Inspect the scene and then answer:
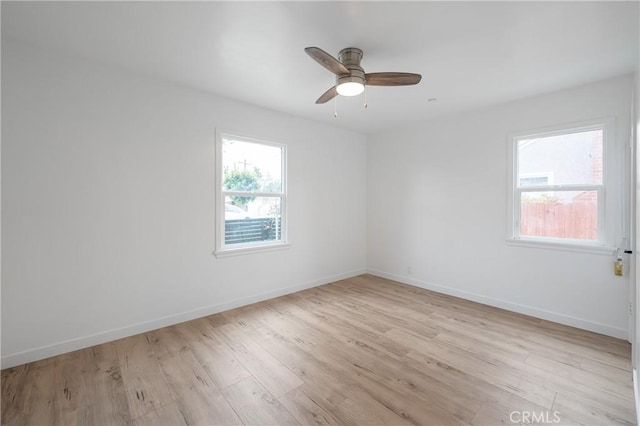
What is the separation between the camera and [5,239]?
85.9 inches

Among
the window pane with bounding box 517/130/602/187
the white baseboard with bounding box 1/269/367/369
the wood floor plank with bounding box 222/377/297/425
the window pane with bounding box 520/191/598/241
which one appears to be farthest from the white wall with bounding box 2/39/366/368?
the window pane with bounding box 520/191/598/241

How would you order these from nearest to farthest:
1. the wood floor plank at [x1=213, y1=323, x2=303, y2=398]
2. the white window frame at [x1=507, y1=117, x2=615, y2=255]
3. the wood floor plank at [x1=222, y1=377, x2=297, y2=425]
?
the wood floor plank at [x1=222, y1=377, x2=297, y2=425]
the wood floor plank at [x1=213, y1=323, x2=303, y2=398]
the white window frame at [x1=507, y1=117, x2=615, y2=255]

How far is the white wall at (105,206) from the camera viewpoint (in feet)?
7.38

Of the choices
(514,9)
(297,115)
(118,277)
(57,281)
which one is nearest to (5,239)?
(57,281)

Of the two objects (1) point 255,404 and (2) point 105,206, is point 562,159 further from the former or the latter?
(2) point 105,206

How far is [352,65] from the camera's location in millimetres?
2316

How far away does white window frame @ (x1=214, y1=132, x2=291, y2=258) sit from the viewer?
334 cm

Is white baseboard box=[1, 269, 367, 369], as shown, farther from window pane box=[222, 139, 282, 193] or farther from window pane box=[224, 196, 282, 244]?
window pane box=[222, 139, 282, 193]

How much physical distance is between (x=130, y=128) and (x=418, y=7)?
2781mm

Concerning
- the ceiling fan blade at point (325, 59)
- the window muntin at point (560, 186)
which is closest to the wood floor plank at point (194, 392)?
the ceiling fan blade at point (325, 59)

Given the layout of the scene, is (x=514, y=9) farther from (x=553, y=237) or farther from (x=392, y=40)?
(x=553, y=237)

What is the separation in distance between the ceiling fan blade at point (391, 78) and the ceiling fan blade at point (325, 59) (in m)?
0.25

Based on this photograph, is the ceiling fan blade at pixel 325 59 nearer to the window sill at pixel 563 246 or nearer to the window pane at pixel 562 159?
the window pane at pixel 562 159

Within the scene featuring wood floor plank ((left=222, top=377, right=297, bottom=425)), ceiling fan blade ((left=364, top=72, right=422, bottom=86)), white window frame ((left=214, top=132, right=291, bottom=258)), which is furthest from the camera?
white window frame ((left=214, top=132, right=291, bottom=258))
